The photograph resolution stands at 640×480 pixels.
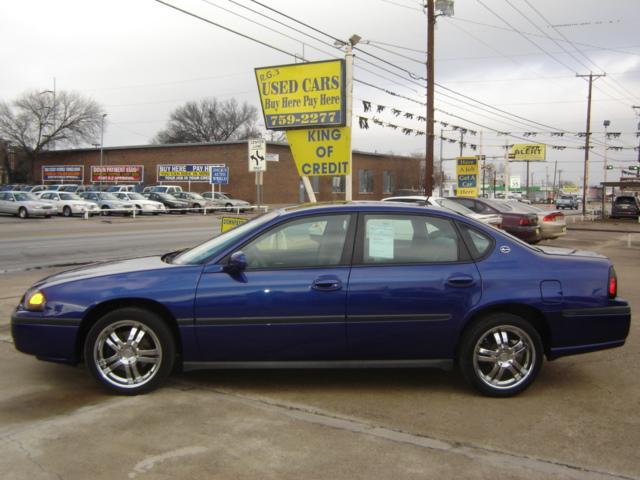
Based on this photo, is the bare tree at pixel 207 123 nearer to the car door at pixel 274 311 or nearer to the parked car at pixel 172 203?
the parked car at pixel 172 203

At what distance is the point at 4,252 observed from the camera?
1605cm

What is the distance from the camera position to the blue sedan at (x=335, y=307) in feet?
15.1

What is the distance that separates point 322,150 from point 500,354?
6.41m

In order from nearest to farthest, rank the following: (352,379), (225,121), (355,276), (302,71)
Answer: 1. (355,276)
2. (352,379)
3. (302,71)
4. (225,121)

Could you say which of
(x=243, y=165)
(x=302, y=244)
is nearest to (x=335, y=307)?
(x=302, y=244)

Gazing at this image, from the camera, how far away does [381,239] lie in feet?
15.9

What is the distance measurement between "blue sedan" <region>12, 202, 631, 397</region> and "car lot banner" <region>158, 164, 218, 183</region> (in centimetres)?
4936

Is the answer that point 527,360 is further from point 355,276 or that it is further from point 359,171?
point 359,171

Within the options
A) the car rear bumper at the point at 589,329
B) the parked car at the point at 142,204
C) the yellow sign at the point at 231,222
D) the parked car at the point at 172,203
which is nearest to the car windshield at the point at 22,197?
the parked car at the point at 142,204

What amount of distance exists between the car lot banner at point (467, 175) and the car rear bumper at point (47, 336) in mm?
28626

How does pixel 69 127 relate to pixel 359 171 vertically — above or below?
above

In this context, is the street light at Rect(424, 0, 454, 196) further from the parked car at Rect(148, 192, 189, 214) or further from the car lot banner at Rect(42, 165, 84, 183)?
the car lot banner at Rect(42, 165, 84, 183)

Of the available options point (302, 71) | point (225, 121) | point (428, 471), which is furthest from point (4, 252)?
point (225, 121)

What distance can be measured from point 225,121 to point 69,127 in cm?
2966
